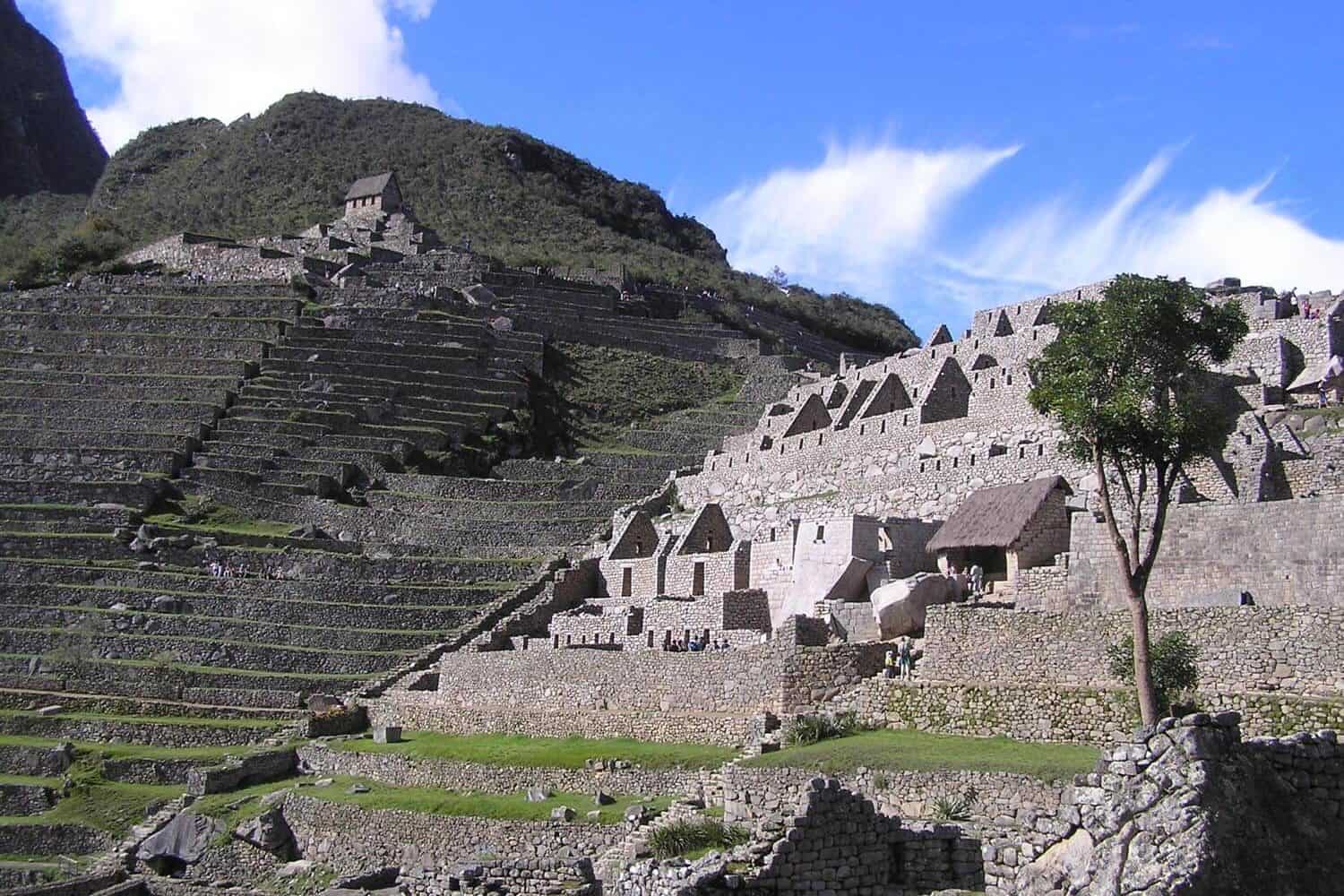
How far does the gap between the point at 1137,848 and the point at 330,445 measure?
4125 cm

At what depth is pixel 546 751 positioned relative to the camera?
2489cm

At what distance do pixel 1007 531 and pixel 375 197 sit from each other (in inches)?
2668

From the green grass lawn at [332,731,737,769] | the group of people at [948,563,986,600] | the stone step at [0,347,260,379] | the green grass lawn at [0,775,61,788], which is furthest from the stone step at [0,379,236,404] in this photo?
Answer: the group of people at [948,563,986,600]

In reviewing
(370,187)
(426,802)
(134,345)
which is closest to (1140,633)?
(426,802)

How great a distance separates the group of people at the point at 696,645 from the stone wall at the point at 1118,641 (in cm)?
641

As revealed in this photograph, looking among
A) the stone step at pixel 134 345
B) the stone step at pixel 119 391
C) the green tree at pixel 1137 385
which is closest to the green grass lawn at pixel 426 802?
the green tree at pixel 1137 385

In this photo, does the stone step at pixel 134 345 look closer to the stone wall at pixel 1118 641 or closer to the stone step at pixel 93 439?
the stone step at pixel 93 439

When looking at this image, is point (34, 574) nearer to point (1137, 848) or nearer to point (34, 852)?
point (34, 852)

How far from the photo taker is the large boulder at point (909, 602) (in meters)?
23.1

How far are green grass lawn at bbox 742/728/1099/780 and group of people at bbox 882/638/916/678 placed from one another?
4.72 feet

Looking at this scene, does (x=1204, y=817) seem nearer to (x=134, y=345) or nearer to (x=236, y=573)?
(x=236, y=573)

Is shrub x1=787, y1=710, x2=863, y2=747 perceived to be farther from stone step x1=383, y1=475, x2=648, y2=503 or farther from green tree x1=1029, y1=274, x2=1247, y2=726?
stone step x1=383, y1=475, x2=648, y2=503

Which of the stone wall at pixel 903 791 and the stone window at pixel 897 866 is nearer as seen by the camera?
the stone window at pixel 897 866

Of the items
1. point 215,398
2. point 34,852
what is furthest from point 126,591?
point 215,398
